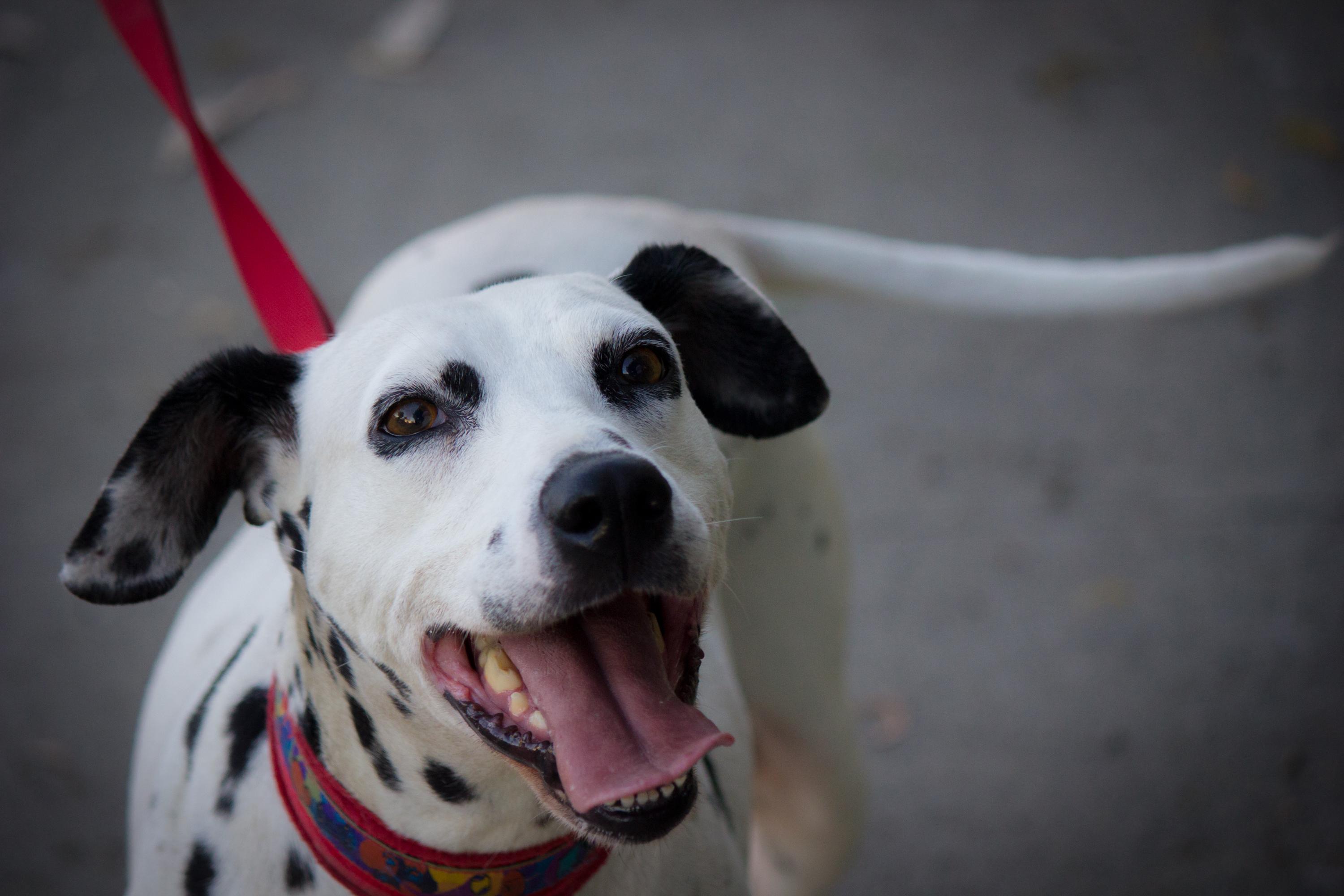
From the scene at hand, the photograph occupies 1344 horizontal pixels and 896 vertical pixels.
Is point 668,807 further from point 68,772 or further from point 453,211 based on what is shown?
point 453,211

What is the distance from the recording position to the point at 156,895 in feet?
5.88

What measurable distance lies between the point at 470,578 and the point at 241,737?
2.57 feet

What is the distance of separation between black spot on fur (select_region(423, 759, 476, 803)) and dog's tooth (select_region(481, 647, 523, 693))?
224 mm

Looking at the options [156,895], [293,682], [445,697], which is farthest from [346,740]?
[156,895]

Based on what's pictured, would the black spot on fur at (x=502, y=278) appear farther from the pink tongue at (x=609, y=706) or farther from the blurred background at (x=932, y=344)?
the blurred background at (x=932, y=344)

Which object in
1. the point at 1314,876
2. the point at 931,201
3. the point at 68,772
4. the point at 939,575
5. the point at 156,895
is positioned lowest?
the point at 1314,876

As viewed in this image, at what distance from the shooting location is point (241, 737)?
184 centimetres

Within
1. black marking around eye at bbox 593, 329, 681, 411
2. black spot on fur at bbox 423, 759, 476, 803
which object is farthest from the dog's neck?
black marking around eye at bbox 593, 329, 681, 411

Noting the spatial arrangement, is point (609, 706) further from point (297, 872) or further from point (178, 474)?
point (178, 474)

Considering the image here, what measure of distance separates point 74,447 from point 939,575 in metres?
3.24

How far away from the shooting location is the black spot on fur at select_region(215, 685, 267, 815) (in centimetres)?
178

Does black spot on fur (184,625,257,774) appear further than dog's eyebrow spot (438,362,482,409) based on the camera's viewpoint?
Yes

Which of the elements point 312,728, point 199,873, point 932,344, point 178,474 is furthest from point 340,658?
point 932,344

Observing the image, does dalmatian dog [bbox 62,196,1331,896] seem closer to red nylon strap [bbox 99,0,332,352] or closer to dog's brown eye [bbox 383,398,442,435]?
dog's brown eye [bbox 383,398,442,435]
